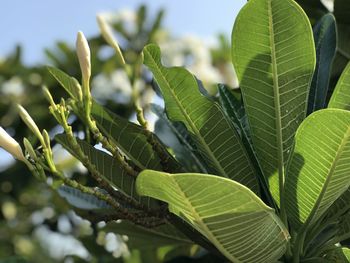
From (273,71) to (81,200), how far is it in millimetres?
637

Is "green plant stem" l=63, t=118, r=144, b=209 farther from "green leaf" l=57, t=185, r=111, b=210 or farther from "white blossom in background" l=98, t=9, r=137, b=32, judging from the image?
"white blossom in background" l=98, t=9, r=137, b=32

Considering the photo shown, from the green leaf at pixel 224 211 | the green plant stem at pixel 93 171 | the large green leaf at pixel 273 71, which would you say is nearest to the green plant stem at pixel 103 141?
the green plant stem at pixel 93 171

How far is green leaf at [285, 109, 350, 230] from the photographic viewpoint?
1.01m

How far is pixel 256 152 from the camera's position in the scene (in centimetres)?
124

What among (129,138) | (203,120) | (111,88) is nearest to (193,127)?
(203,120)

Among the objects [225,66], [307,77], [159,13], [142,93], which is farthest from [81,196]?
[225,66]

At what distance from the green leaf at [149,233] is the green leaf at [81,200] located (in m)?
0.09

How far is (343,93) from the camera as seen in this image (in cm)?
117

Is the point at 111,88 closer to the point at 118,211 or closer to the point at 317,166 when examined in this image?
the point at 118,211

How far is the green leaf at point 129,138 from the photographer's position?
1.31 meters

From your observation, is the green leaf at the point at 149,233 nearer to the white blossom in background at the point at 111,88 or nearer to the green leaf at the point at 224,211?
the green leaf at the point at 224,211

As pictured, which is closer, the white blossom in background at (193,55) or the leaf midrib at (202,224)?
the leaf midrib at (202,224)

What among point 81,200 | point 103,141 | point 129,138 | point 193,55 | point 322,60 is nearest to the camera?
→ point 103,141

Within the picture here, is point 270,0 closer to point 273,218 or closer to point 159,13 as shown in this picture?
point 273,218
